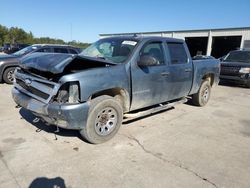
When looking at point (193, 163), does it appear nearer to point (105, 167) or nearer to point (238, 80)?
point (105, 167)

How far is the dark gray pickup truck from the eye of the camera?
11.7 feet

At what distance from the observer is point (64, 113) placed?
3.48 metres

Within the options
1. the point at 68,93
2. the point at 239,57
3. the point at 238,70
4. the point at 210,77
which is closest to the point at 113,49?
the point at 68,93

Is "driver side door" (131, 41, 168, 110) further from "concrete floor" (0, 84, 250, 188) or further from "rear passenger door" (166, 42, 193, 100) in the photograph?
"concrete floor" (0, 84, 250, 188)

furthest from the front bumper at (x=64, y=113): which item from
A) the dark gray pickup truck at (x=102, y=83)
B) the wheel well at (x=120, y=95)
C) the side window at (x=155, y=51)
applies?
the side window at (x=155, y=51)

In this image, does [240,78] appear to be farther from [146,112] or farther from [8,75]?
[8,75]

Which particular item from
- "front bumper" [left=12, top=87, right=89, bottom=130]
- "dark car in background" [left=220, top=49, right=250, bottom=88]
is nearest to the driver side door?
"front bumper" [left=12, top=87, right=89, bottom=130]

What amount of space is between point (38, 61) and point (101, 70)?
45.4 inches

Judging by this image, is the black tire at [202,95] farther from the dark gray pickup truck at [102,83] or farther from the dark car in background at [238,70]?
the dark car in background at [238,70]

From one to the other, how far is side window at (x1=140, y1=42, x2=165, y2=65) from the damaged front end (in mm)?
1141

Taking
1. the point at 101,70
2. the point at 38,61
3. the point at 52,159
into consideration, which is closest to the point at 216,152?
the point at 101,70

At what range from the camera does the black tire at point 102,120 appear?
12.6 feet

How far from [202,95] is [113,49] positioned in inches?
137

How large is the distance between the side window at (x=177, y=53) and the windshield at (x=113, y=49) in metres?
1.14
